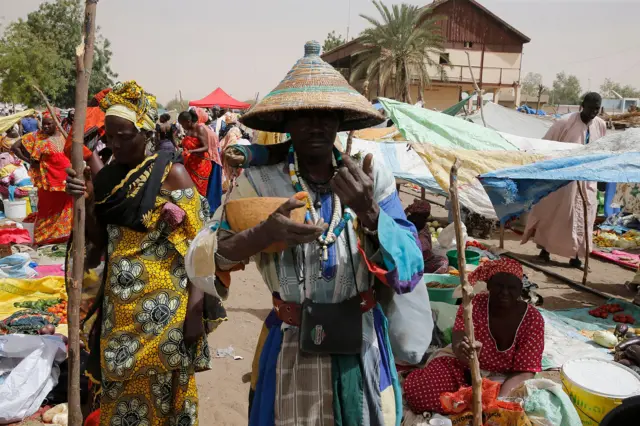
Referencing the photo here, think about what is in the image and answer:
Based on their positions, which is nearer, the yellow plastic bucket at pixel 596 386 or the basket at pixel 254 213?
the basket at pixel 254 213

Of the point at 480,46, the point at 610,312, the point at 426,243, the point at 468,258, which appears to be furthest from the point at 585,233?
the point at 480,46

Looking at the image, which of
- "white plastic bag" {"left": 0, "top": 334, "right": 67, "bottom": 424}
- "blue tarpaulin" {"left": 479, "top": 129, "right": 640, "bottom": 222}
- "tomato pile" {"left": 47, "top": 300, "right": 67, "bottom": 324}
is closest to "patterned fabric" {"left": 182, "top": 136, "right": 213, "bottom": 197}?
"tomato pile" {"left": 47, "top": 300, "right": 67, "bottom": 324}

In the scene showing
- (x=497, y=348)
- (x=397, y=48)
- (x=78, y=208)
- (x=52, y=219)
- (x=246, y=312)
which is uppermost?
(x=397, y=48)

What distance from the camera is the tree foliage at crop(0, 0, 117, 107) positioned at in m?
21.1

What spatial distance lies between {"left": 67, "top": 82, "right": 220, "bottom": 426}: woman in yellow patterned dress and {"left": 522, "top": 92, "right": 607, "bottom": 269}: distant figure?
578 cm

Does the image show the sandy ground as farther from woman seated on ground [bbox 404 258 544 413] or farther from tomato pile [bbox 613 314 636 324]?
woman seated on ground [bbox 404 258 544 413]

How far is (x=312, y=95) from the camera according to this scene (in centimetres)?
153

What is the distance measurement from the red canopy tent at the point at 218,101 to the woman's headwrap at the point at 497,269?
21207 millimetres

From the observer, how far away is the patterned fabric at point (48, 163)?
612 centimetres

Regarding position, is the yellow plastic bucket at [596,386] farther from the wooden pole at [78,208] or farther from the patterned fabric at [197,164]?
the patterned fabric at [197,164]

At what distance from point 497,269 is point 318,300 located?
2.19 metres

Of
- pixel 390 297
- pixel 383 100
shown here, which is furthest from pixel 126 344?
pixel 383 100

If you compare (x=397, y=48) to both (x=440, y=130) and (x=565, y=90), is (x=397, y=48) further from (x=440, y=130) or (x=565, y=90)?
(x=565, y=90)

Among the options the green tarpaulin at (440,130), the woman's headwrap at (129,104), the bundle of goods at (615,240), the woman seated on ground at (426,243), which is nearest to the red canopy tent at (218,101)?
the bundle of goods at (615,240)
